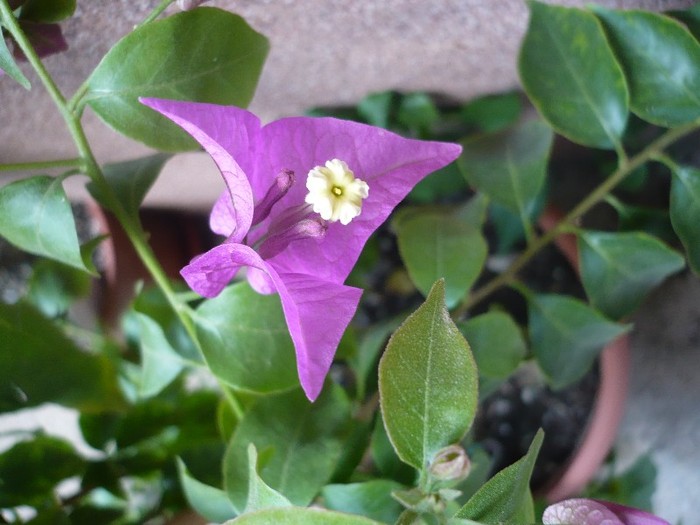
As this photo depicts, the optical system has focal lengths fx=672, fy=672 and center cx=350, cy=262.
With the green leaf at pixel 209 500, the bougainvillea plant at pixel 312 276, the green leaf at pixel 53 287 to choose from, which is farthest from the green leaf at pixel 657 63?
the green leaf at pixel 53 287

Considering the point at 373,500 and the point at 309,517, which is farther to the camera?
the point at 373,500

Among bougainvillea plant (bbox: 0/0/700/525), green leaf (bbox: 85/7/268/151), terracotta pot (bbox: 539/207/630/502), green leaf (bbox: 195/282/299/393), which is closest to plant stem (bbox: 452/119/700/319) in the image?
bougainvillea plant (bbox: 0/0/700/525)

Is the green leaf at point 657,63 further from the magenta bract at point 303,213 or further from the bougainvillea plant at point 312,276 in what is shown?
the magenta bract at point 303,213

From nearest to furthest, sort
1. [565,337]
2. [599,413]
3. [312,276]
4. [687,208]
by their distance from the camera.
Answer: [312,276]
[687,208]
[565,337]
[599,413]

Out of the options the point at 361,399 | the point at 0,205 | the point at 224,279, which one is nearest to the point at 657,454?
the point at 361,399

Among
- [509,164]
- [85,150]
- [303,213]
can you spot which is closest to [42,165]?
[85,150]

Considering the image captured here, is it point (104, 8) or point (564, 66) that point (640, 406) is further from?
point (104, 8)

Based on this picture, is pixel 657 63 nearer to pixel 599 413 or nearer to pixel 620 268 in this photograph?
pixel 620 268
